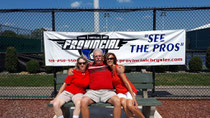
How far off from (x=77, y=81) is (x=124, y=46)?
1.84 meters

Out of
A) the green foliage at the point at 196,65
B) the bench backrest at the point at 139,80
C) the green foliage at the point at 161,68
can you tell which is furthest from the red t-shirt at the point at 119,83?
the green foliage at the point at 196,65

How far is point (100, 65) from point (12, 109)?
2657 millimetres

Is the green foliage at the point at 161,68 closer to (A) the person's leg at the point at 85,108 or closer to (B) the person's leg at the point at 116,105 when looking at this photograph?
(B) the person's leg at the point at 116,105

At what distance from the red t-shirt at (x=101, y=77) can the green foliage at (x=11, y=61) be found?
26.7 ft

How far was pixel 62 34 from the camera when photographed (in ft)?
14.9

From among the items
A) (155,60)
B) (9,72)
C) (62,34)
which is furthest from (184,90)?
(9,72)

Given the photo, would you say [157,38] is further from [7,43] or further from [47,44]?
[7,43]

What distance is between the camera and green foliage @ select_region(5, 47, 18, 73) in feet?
31.9

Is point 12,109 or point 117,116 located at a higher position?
point 117,116

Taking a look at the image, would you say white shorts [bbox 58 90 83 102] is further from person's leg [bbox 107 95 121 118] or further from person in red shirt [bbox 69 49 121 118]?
person's leg [bbox 107 95 121 118]

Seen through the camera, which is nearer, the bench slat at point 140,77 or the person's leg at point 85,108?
the person's leg at point 85,108

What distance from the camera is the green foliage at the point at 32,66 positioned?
9.25 m

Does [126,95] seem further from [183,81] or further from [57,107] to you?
[183,81]

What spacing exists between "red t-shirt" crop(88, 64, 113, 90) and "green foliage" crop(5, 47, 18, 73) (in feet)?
26.7
